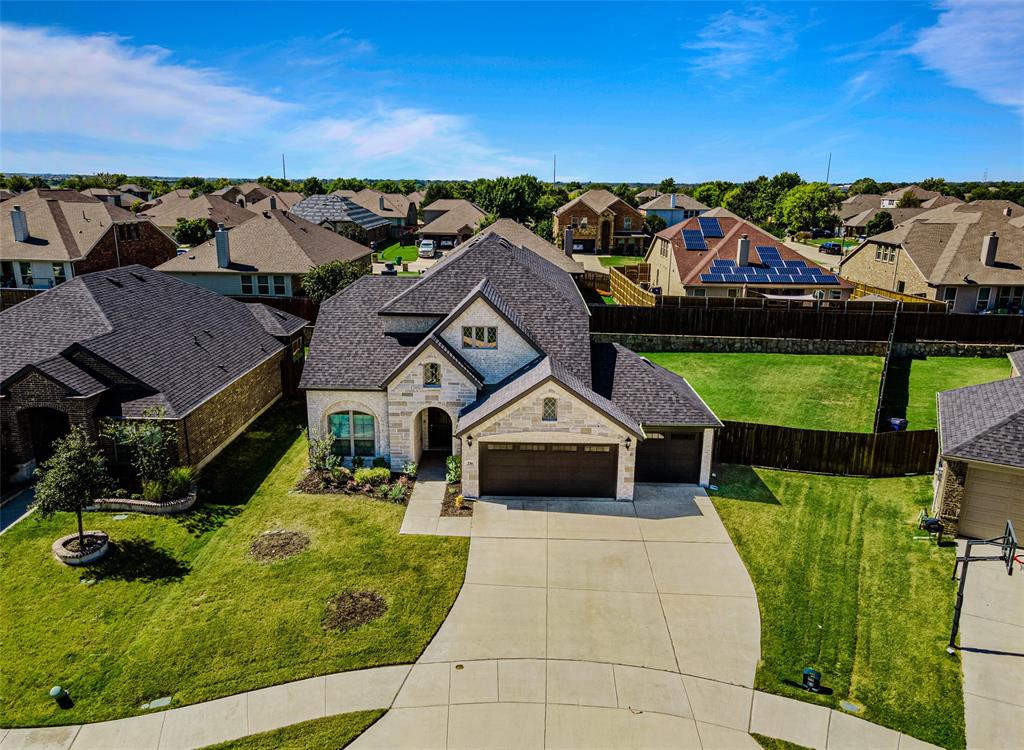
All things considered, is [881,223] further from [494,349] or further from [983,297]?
[494,349]

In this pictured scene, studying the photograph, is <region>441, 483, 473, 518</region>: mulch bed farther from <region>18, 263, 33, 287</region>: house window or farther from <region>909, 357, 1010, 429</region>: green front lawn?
<region>18, 263, 33, 287</region>: house window

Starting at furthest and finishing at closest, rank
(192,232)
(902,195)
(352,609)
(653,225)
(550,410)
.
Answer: (902,195) < (653,225) < (192,232) < (550,410) < (352,609)

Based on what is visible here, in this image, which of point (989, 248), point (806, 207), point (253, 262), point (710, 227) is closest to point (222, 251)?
point (253, 262)

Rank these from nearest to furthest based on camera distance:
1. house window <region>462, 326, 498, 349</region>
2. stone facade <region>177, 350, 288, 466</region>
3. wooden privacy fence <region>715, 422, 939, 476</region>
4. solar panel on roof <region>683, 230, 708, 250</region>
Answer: stone facade <region>177, 350, 288, 466</region>
wooden privacy fence <region>715, 422, 939, 476</region>
house window <region>462, 326, 498, 349</region>
solar panel on roof <region>683, 230, 708, 250</region>

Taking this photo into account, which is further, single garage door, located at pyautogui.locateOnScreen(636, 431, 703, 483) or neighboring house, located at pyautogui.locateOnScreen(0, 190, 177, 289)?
neighboring house, located at pyautogui.locateOnScreen(0, 190, 177, 289)

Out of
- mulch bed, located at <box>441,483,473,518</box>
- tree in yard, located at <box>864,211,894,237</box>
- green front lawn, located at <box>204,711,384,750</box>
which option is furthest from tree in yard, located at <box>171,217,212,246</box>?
tree in yard, located at <box>864,211,894,237</box>

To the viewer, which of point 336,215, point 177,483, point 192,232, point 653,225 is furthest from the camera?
point 653,225

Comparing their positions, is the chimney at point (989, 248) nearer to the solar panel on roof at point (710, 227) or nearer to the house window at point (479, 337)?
the solar panel on roof at point (710, 227)
